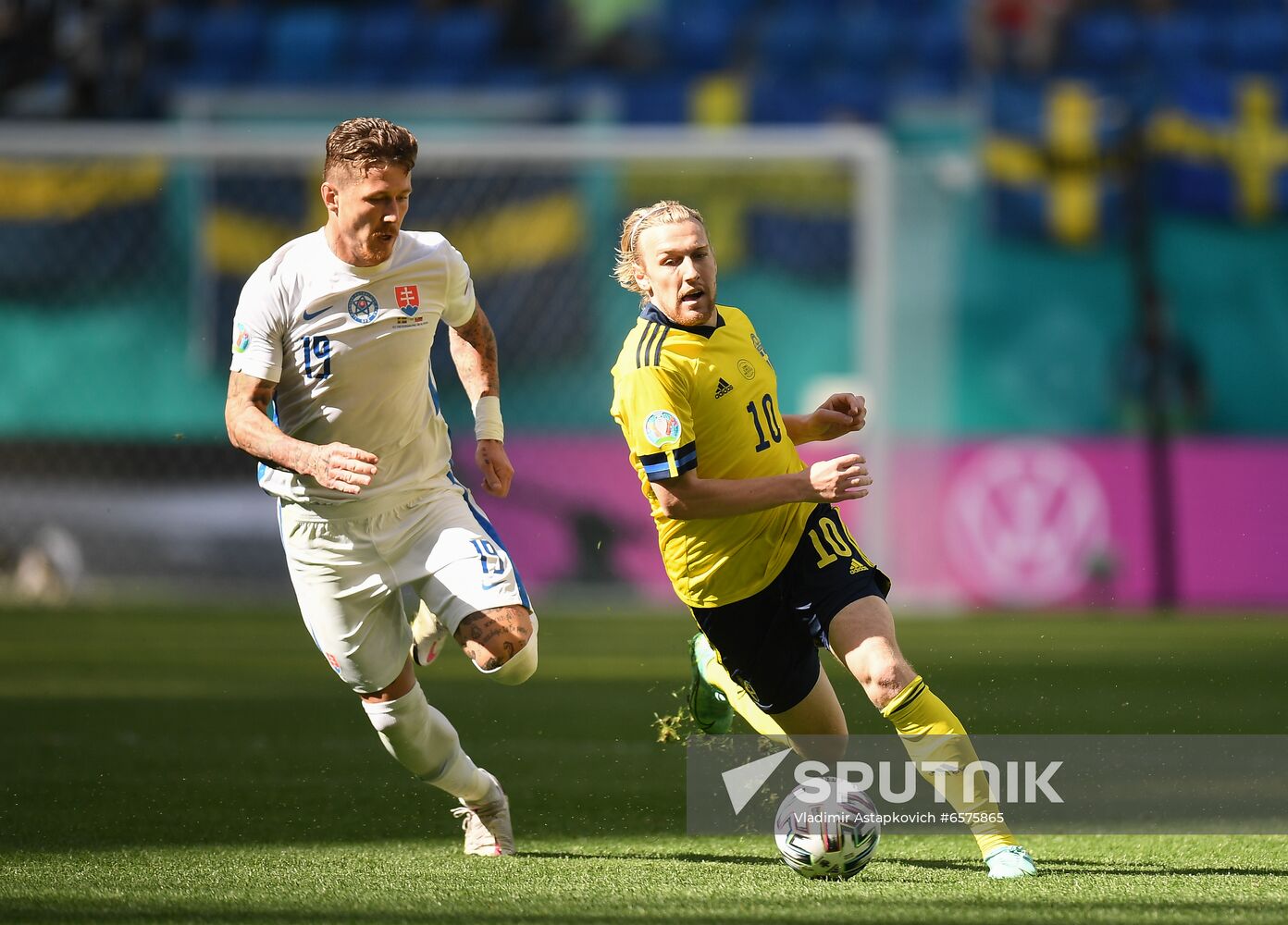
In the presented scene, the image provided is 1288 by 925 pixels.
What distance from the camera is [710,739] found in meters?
5.78

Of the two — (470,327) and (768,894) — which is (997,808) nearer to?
(768,894)

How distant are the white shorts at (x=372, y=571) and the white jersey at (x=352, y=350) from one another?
7 centimetres

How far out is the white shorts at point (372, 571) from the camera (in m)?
5.10

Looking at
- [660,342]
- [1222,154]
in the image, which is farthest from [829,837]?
[1222,154]

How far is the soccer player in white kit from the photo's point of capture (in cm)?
491

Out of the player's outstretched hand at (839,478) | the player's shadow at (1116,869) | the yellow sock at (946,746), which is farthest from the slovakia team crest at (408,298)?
the player's shadow at (1116,869)

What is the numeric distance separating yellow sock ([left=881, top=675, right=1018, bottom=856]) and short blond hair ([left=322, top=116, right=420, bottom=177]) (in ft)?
6.34

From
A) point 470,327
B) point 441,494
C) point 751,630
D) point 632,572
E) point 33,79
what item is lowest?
point 632,572

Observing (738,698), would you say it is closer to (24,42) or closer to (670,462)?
(670,462)

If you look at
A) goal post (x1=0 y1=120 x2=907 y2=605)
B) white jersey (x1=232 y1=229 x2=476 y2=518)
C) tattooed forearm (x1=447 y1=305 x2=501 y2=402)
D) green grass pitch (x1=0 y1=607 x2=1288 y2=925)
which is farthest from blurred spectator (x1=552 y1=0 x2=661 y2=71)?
white jersey (x1=232 y1=229 x2=476 y2=518)

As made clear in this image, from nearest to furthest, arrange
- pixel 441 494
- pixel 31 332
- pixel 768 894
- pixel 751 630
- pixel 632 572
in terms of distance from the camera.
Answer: pixel 768 894 → pixel 751 630 → pixel 441 494 → pixel 632 572 → pixel 31 332

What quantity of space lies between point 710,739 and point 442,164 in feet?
28.1

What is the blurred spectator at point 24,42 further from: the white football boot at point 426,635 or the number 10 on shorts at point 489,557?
the number 10 on shorts at point 489,557

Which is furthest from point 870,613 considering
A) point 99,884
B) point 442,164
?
point 442,164
